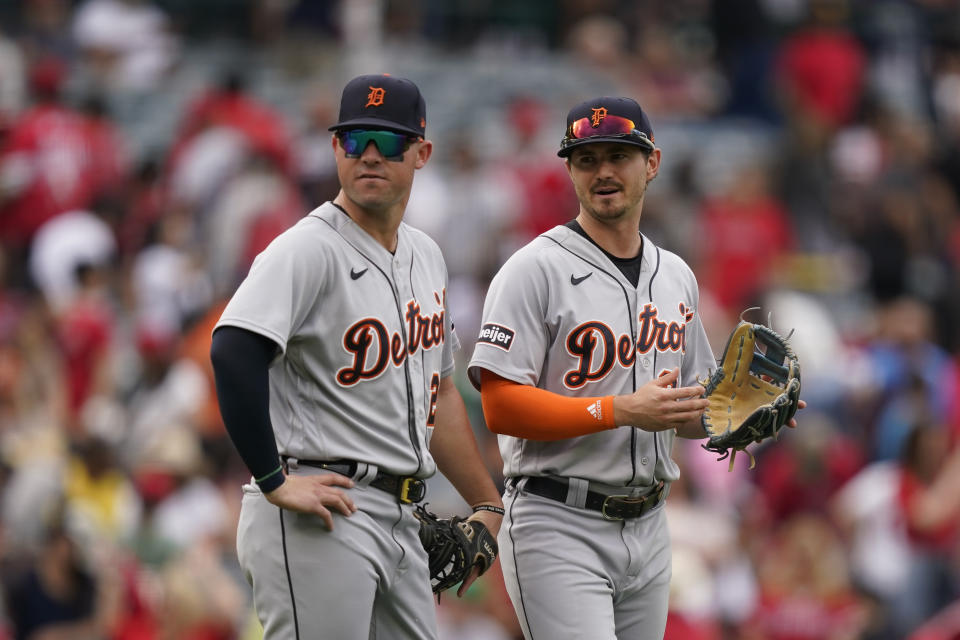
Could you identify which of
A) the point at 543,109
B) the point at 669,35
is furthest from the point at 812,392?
the point at 669,35

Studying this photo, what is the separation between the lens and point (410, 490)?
14.0 ft

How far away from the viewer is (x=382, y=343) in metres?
4.18

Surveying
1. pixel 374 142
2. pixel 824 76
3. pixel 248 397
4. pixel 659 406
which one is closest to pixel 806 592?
pixel 659 406

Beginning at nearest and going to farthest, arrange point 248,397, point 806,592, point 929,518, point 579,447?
point 248,397
point 579,447
point 806,592
point 929,518

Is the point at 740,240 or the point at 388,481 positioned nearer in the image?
the point at 388,481

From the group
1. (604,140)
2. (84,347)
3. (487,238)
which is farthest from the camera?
(487,238)

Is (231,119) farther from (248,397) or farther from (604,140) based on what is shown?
(248,397)

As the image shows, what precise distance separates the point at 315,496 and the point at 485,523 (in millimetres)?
686

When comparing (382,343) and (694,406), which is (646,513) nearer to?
(694,406)

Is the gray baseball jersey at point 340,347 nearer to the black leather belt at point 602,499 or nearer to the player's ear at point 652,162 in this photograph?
the black leather belt at point 602,499

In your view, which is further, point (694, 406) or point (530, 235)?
point (530, 235)

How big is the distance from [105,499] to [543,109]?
22.3ft

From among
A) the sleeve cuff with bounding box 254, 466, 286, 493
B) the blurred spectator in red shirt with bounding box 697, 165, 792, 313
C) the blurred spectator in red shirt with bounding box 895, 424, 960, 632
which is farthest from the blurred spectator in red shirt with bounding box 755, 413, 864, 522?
the sleeve cuff with bounding box 254, 466, 286, 493

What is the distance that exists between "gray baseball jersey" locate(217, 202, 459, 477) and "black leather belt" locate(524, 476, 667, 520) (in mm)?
403
